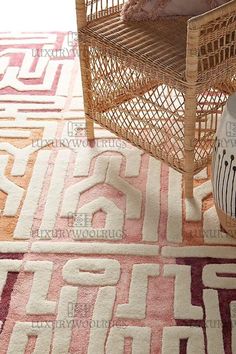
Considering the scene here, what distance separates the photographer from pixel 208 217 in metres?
1.82

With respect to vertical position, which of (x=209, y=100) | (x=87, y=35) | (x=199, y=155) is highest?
(x=87, y=35)

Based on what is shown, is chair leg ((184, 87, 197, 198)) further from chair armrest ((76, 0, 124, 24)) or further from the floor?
the floor

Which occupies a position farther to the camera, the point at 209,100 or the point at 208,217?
the point at 209,100

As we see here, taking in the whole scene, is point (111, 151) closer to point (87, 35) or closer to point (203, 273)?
point (87, 35)

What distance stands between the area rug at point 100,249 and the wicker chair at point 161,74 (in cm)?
10

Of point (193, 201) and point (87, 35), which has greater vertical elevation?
point (87, 35)

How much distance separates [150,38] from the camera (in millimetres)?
1822

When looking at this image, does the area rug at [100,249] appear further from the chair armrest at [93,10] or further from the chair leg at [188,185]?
the chair armrest at [93,10]

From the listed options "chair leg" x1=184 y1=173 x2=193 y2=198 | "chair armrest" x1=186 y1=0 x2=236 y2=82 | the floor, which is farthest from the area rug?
the floor

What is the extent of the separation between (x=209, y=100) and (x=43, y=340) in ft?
3.03

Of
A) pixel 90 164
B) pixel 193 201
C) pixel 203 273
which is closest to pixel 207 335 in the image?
pixel 203 273

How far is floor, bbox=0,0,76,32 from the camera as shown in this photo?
2768 millimetres

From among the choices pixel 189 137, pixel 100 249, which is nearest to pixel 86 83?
pixel 189 137

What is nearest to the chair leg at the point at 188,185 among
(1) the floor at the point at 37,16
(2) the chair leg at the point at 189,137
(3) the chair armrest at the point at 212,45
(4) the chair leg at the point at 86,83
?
(2) the chair leg at the point at 189,137
